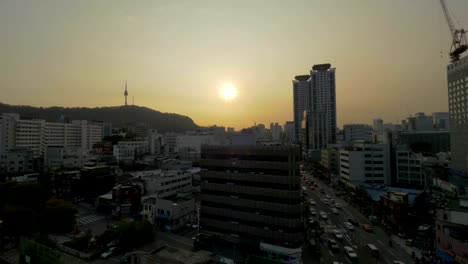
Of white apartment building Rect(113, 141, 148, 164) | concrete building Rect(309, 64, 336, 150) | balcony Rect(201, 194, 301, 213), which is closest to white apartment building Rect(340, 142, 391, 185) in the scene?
balcony Rect(201, 194, 301, 213)

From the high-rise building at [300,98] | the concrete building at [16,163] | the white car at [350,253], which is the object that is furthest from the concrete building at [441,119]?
the concrete building at [16,163]


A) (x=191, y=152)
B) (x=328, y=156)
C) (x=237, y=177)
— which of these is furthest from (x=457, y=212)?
(x=191, y=152)

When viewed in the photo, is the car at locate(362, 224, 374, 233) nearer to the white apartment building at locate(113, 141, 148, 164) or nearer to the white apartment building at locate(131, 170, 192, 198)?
the white apartment building at locate(131, 170, 192, 198)

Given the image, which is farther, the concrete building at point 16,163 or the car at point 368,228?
the concrete building at point 16,163

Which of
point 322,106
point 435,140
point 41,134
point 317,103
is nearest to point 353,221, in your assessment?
point 435,140

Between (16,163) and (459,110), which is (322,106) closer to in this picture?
(459,110)

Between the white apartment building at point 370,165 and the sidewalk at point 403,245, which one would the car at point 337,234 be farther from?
the white apartment building at point 370,165

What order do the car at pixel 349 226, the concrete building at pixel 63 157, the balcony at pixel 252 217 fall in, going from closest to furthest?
the balcony at pixel 252 217
the car at pixel 349 226
the concrete building at pixel 63 157
